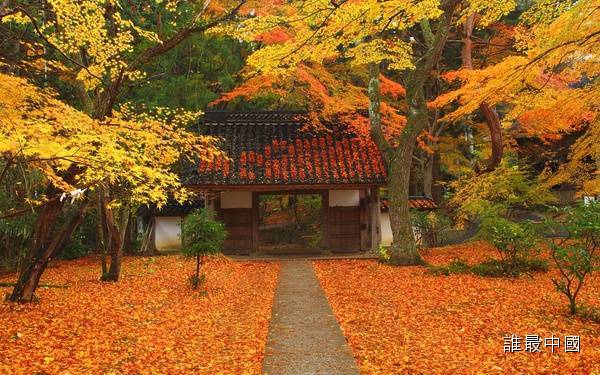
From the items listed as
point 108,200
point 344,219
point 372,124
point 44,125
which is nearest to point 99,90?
point 108,200

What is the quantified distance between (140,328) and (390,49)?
30.8 ft

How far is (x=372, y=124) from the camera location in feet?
43.7

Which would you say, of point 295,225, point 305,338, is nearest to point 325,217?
point 295,225

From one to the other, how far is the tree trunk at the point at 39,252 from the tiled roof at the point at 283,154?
6.08 metres

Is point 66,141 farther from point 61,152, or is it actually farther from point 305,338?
point 305,338

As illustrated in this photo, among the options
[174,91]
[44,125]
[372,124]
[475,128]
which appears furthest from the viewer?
[475,128]

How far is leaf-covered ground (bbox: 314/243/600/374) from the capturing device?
5.01 meters

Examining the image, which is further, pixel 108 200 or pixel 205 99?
pixel 205 99

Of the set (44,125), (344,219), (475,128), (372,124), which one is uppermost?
(475,128)

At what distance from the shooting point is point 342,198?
16.0m

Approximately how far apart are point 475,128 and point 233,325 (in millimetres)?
17216

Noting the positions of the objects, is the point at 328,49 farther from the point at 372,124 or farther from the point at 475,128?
the point at 475,128

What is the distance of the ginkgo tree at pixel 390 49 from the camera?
7.85 m

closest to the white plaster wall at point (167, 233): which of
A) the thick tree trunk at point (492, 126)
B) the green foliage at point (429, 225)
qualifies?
the green foliage at point (429, 225)
